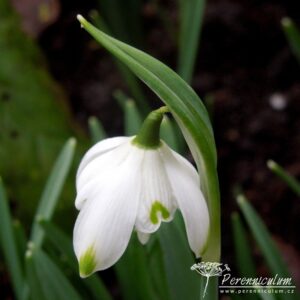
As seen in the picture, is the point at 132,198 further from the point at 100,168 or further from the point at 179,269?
the point at 179,269

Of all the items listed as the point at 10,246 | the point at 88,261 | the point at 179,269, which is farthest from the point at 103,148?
the point at 10,246

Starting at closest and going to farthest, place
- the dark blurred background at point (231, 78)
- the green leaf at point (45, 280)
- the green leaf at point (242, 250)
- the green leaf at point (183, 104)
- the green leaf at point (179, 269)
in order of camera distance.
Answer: the green leaf at point (183, 104) → the green leaf at point (179, 269) → the green leaf at point (45, 280) → the green leaf at point (242, 250) → the dark blurred background at point (231, 78)

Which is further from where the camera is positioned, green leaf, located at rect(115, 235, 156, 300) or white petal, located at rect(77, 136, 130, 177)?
green leaf, located at rect(115, 235, 156, 300)

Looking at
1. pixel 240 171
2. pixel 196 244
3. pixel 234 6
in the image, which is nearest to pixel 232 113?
pixel 240 171

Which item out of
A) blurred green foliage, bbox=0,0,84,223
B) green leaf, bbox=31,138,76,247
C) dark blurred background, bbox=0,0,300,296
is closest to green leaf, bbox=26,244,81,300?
green leaf, bbox=31,138,76,247

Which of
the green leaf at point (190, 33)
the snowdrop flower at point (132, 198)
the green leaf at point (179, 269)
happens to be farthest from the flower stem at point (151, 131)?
the green leaf at point (190, 33)

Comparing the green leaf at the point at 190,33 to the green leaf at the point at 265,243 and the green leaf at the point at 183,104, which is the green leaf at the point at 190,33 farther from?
the green leaf at the point at 183,104

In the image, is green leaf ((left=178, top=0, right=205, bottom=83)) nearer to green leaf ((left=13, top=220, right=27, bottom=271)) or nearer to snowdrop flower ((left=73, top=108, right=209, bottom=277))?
green leaf ((left=13, top=220, right=27, bottom=271))
